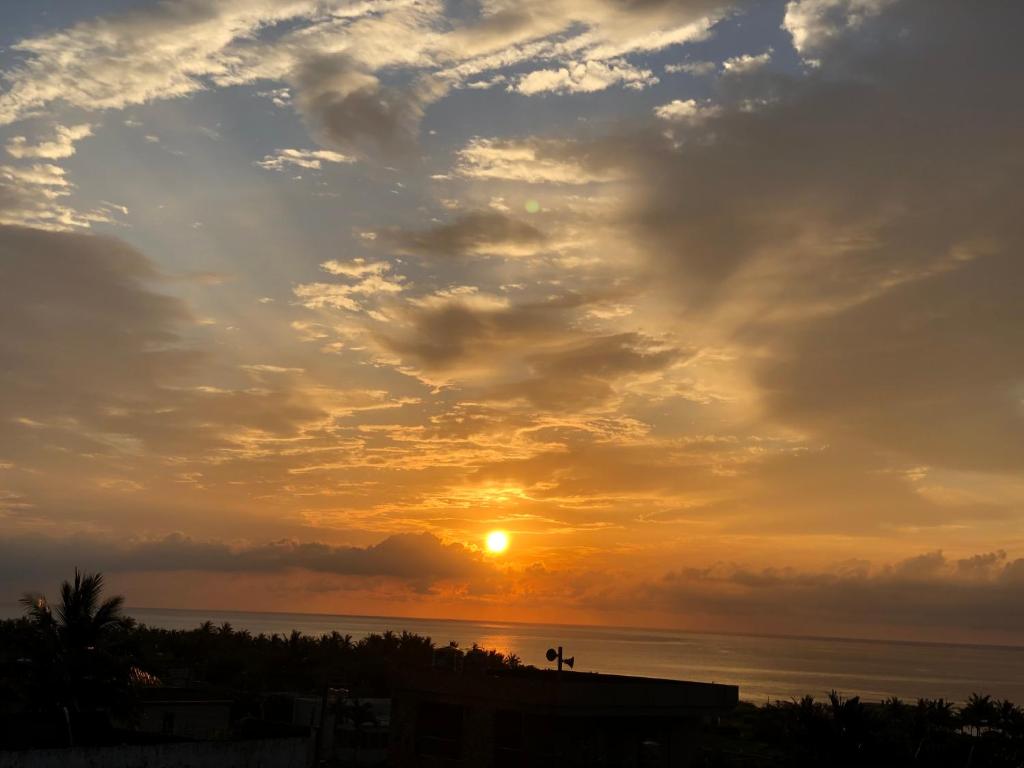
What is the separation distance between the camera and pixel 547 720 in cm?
4209

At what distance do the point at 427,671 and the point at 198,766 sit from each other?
12866mm

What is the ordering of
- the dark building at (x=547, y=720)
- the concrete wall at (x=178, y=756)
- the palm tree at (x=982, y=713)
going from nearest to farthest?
the concrete wall at (x=178, y=756) → the dark building at (x=547, y=720) → the palm tree at (x=982, y=713)

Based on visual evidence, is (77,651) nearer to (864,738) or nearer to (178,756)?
(178,756)

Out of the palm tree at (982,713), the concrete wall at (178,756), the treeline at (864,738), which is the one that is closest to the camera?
the concrete wall at (178,756)

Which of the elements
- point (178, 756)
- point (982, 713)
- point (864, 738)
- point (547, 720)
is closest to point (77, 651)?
point (178, 756)

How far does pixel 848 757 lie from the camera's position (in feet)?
149

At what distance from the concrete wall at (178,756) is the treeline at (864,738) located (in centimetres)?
2236

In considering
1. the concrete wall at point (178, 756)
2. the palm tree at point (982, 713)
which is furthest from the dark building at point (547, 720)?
the palm tree at point (982, 713)

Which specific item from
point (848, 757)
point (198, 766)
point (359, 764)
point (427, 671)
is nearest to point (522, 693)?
point (427, 671)

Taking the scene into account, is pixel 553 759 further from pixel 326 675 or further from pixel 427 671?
pixel 326 675

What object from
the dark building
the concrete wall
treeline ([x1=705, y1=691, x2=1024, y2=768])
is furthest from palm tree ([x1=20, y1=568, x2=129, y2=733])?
treeline ([x1=705, y1=691, x2=1024, y2=768])

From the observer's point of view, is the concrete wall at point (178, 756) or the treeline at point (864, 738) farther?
the treeline at point (864, 738)

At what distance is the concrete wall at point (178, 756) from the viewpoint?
107 ft

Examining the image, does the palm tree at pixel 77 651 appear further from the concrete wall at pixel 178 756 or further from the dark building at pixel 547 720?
the dark building at pixel 547 720
